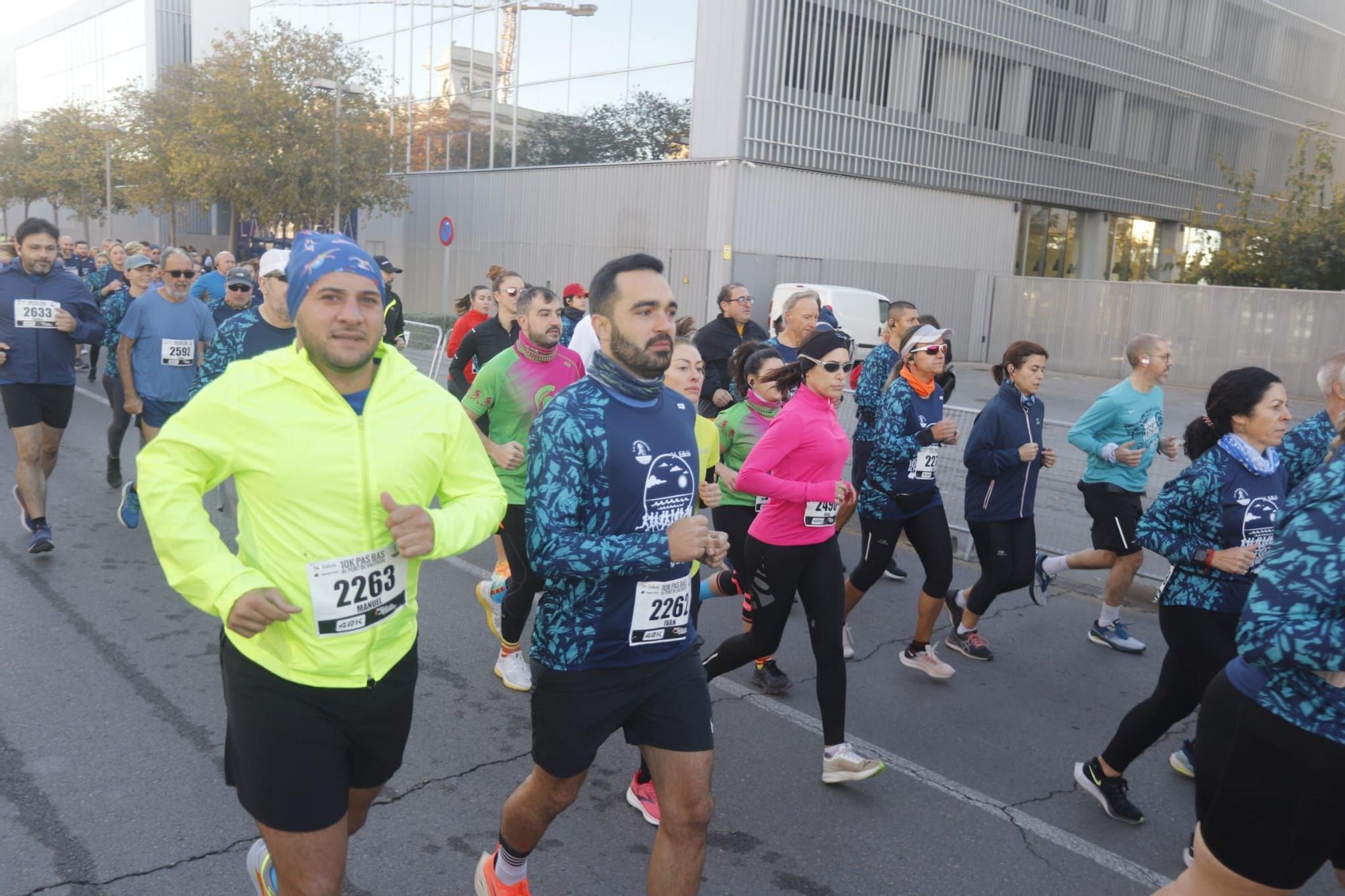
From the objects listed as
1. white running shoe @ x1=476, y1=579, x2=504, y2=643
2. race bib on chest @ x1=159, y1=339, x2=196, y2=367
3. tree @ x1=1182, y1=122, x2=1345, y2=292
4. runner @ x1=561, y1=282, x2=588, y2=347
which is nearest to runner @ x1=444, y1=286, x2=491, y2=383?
runner @ x1=561, y1=282, x2=588, y2=347

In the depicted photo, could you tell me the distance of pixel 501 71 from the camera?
30.2 meters

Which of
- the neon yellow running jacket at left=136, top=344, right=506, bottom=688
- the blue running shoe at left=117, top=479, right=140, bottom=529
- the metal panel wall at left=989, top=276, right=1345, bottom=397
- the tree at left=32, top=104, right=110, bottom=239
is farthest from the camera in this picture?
the tree at left=32, top=104, right=110, bottom=239

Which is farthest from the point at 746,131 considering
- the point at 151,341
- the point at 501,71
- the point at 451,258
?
the point at 151,341

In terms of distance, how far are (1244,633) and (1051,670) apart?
12.0 feet

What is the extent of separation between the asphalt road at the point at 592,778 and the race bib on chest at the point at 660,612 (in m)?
1.09

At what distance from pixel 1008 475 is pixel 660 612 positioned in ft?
10.9

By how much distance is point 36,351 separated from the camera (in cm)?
711

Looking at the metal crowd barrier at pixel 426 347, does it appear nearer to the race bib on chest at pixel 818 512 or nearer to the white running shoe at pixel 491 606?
the white running shoe at pixel 491 606

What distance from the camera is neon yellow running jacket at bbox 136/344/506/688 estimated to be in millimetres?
2387

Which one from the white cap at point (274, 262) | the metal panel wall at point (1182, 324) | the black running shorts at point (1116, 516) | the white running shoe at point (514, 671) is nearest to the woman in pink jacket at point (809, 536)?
the white running shoe at point (514, 671)

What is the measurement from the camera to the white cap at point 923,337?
5695 millimetres

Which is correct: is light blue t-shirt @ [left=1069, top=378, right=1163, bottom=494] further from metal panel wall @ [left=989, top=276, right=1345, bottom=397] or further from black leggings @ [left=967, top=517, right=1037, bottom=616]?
metal panel wall @ [left=989, top=276, right=1345, bottom=397]

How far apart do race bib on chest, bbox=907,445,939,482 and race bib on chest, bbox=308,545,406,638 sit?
11.6ft

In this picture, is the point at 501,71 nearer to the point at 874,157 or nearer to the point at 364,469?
the point at 874,157
